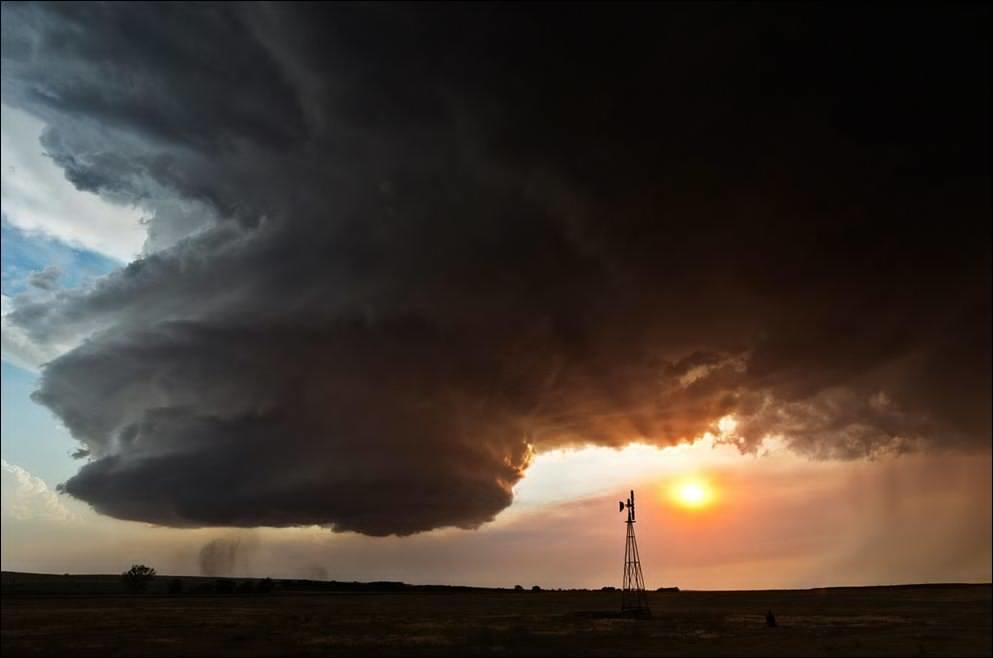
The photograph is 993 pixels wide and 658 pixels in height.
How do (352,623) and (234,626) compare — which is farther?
(352,623)

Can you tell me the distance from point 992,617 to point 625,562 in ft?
163

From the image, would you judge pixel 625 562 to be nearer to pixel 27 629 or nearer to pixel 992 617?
pixel 992 617

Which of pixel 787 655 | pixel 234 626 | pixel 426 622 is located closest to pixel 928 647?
pixel 787 655

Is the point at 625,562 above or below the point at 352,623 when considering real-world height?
above

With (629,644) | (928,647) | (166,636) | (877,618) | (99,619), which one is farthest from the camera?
(99,619)

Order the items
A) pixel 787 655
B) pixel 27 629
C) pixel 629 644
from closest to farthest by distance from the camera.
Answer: pixel 787 655 < pixel 629 644 < pixel 27 629

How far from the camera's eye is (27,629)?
85.9 meters

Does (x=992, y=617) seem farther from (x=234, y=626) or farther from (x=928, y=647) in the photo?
(x=234, y=626)

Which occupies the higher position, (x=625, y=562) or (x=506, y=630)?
(x=625, y=562)

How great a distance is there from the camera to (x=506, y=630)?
80.4m

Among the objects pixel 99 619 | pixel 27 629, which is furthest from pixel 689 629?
pixel 99 619

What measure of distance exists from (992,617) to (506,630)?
67.7 m

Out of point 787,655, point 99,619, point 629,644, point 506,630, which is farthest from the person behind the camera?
point 99,619

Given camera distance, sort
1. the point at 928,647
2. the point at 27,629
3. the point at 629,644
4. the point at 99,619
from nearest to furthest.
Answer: the point at 928,647 < the point at 629,644 < the point at 27,629 < the point at 99,619
